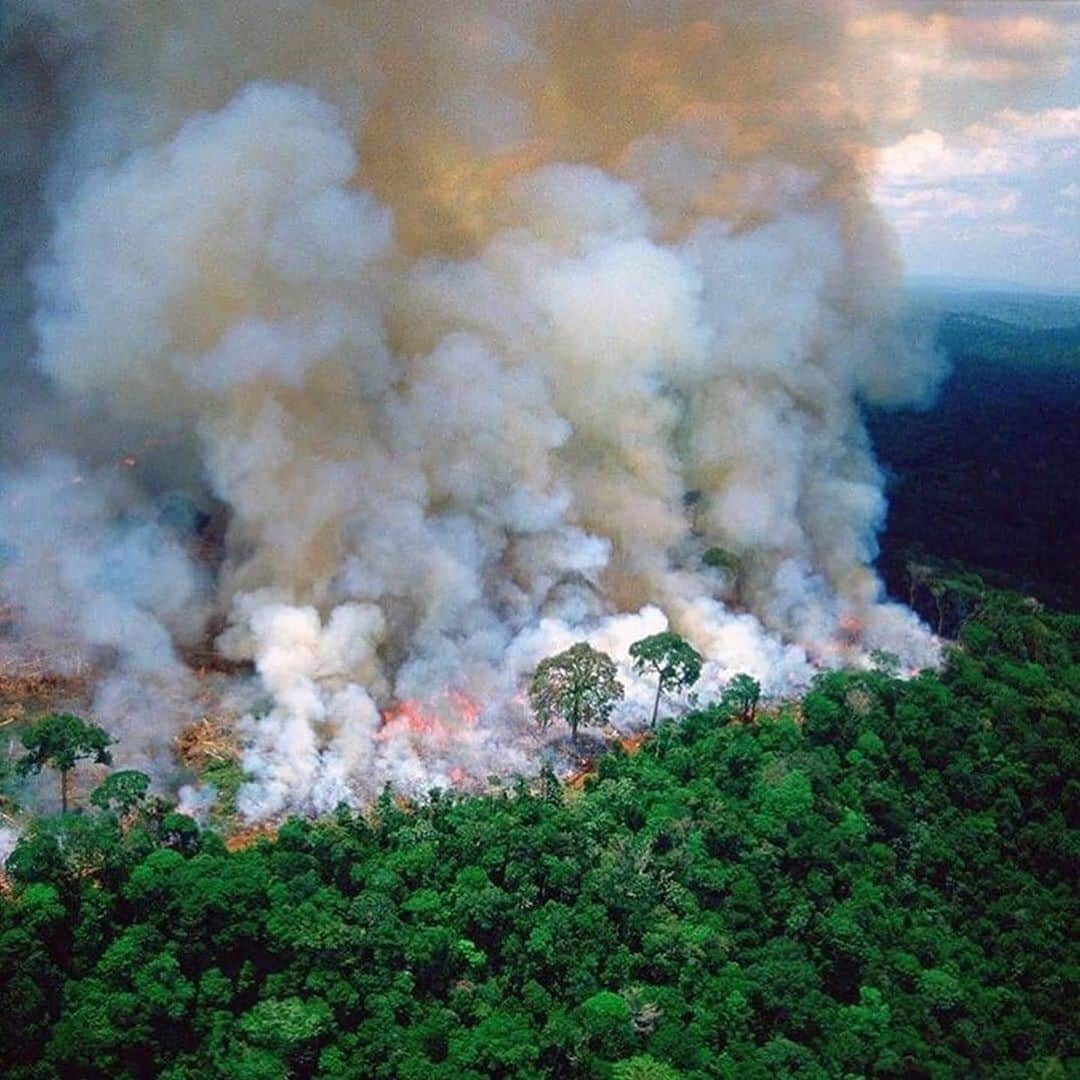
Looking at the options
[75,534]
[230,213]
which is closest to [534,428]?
[230,213]

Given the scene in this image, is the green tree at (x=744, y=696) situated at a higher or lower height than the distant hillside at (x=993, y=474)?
lower

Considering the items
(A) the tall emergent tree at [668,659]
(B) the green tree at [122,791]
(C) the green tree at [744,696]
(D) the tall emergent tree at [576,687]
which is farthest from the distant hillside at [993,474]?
(B) the green tree at [122,791]

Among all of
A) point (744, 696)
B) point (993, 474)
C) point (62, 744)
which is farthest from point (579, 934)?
point (993, 474)

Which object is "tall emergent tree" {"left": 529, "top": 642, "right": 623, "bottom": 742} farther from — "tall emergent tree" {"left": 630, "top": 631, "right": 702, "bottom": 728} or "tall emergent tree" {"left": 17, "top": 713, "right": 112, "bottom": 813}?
"tall emergent tree" {"left": 17, "top": 713, "right": 112, "bottom": 813}

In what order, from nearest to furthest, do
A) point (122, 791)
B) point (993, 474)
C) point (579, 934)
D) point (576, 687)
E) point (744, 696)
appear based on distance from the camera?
point (579, 934), point (122, 791), point (576, 687), point (744, 696), point (993, 474)

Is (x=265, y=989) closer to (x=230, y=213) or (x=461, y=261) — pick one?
(x=230, y=213)

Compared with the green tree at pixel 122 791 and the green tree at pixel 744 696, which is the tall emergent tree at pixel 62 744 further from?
the green tree at pixel 744 696

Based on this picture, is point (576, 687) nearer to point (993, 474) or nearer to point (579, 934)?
point (579, 934)
